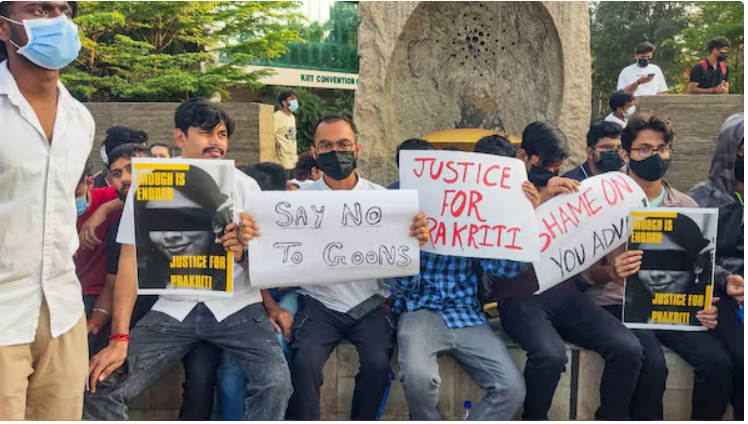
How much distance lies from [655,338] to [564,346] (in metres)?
0.50

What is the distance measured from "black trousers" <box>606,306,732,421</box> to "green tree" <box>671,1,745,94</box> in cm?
1513

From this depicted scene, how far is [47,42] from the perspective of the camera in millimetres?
2350

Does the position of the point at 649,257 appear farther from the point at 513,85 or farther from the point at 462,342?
the point at 513,85

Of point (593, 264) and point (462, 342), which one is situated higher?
point (593, 264)

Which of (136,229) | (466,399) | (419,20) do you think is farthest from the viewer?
(419,20)

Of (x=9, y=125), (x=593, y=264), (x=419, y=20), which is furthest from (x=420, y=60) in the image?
(x=9, y=125)

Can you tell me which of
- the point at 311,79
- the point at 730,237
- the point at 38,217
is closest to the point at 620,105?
the point at 730,237

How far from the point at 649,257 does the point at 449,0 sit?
15.3ft

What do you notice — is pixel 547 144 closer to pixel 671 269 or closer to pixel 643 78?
pixel 671 269

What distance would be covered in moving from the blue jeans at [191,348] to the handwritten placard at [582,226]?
1.35 m

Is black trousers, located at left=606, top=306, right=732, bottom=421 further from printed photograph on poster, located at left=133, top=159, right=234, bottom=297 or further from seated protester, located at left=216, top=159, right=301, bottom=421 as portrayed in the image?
printed photograph on poster, located at left=133, top=159, right=234, bottom=297

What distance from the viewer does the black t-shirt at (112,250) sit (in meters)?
3.22

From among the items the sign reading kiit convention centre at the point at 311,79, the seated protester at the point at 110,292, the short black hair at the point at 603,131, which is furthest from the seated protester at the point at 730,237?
the sign reading kiit convention centre at the point at 311,79

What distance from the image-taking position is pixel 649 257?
3164mm
